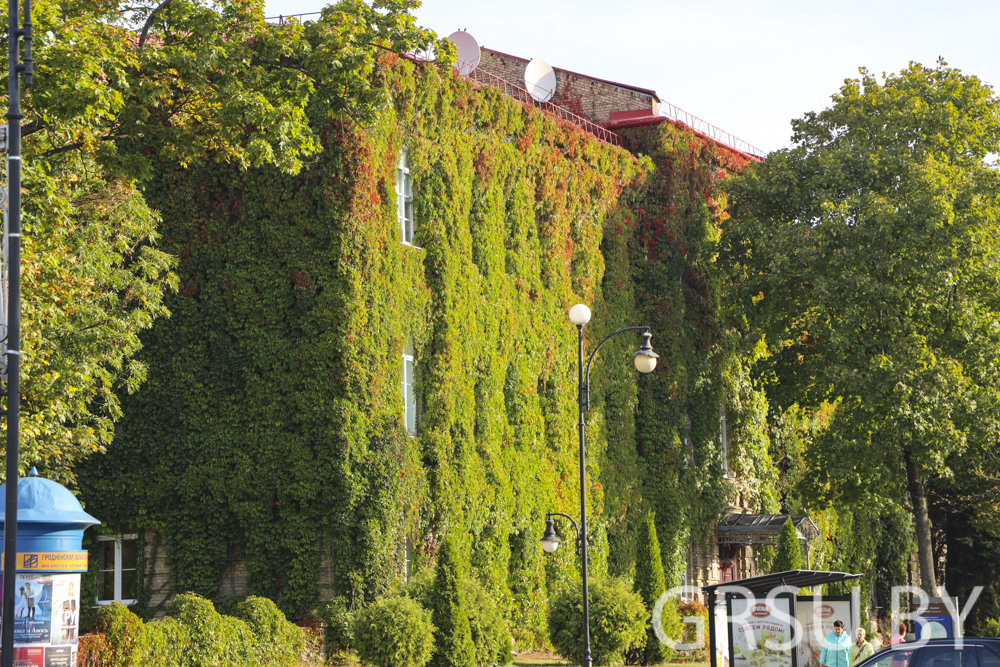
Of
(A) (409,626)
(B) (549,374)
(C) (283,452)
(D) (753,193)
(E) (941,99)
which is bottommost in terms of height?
(A) (409,626)

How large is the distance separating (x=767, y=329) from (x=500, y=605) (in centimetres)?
1368

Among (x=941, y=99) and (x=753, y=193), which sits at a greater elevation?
(x=941, y=99)

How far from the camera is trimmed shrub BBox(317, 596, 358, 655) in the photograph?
2436 cm

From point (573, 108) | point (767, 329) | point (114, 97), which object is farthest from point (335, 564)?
point (573, 108)

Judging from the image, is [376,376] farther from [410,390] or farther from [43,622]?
[43,622]

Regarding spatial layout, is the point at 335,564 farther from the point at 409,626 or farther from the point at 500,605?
the point at 500,605

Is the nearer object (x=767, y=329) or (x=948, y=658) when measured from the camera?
(x=948, y=658)

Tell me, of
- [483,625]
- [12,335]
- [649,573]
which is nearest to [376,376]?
[483,625]

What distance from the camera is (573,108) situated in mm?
42844

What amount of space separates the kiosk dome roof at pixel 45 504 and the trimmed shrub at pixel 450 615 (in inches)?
407

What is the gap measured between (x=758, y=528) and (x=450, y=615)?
648 inches

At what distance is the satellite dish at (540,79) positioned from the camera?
37.7 metres

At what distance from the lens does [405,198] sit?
28344 millimetres

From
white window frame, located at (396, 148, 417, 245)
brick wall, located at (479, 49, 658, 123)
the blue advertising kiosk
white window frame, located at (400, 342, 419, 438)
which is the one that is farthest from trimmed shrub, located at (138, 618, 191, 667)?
brick wall, located at (479, 49, 658, 123)
